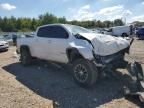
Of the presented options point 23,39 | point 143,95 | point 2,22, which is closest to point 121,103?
point 143,95

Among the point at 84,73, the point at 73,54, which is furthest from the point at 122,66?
the point at 73,54

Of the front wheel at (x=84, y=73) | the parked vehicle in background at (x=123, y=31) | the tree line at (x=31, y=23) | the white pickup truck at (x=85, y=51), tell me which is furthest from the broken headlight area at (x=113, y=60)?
the tree line at (x=31, y=23)

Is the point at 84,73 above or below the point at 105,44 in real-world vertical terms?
below

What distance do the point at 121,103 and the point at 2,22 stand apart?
3682 inches

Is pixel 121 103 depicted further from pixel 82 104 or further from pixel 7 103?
pixel 7 103

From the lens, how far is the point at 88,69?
7285 millimetres

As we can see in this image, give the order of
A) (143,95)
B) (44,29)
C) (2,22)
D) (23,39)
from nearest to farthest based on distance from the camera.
→ 1. (143,95)
2. (44,29)
3. (23,39)
4. (2,22)

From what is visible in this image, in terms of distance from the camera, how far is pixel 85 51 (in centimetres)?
739

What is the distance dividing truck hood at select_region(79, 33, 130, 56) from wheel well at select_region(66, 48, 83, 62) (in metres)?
0.55

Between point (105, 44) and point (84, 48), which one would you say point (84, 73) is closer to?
point (84, 48)

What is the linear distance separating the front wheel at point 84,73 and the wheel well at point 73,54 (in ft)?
0.72

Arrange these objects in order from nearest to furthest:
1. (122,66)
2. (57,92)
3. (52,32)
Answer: (57,92) < (122,66) < (52,32)

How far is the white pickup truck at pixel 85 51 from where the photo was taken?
24.1ft

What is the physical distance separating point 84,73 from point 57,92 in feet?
3.15
